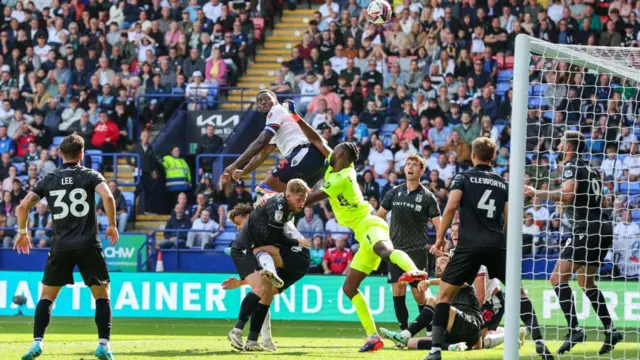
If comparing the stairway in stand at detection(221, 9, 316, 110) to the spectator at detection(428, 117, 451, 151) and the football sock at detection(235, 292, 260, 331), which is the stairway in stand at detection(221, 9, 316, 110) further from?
the football sock at detection(235, 292, 260, 331)

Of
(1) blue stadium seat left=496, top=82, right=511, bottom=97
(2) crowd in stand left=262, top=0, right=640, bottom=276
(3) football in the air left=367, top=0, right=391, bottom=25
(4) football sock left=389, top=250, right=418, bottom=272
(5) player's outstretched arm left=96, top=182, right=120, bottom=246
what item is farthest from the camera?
(1) blue stadium seat left=496, top=82, right=511, bottom=97

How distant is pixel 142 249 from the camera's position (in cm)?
2025

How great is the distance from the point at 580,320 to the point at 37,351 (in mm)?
7934

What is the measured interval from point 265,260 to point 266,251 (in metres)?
0.23

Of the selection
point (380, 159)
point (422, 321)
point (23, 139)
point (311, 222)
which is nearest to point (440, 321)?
point (422, 321)

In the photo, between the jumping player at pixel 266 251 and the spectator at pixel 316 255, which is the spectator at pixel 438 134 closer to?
the spectator at pixel 316 255

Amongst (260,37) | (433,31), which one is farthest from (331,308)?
(260,37)

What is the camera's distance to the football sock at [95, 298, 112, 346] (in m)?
10.0

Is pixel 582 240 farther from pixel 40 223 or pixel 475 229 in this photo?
pixel 40 223

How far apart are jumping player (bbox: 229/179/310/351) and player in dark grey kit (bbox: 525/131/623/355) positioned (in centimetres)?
273

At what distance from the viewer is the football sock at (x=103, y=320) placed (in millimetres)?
10023

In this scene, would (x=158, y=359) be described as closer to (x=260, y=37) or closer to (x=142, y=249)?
(x=142, y=249)

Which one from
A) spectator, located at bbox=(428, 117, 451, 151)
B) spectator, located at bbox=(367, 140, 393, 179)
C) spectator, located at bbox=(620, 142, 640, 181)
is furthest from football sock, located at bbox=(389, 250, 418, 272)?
spectator, located at bbox=(428, 117, 451, 151)

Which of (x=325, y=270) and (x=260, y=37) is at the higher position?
(x=260, y=37)
